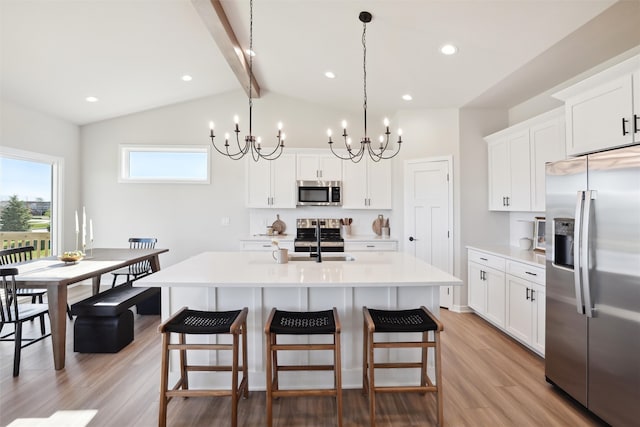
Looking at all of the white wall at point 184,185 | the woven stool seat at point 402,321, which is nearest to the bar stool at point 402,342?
the woven stool seat at point 402,321

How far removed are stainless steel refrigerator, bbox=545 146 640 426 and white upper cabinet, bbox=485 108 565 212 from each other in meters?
1.00

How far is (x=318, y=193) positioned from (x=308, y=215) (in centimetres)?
50

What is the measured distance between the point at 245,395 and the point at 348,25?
3.34m

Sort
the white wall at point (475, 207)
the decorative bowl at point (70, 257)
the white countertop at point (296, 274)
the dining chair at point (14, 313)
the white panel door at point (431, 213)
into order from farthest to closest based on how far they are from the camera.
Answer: the white panel door at point (431, 213) → the white wall at point (475, 207) → the decorative bowl at point (70, 257) → the dining chair at point (14, 313) → the white countertop at point (296, 274)

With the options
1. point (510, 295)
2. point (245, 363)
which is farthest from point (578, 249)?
point (245, 363)

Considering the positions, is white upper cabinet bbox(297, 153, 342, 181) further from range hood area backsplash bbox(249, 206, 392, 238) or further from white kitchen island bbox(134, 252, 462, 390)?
white kitchen island bbox(134, 252, 462, 390)

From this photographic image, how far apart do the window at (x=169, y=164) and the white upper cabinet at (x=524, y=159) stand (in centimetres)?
438

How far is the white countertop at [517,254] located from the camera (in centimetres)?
284

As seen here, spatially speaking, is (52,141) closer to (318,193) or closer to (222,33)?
(222,33)

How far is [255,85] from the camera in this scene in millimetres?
4895

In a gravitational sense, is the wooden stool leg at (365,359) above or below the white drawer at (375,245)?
below

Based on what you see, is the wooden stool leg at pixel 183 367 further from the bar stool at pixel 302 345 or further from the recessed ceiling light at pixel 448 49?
the recessed ceiling light at pixel 448 49

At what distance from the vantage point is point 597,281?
1876 millimetres

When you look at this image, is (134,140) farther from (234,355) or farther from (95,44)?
(234,355)
